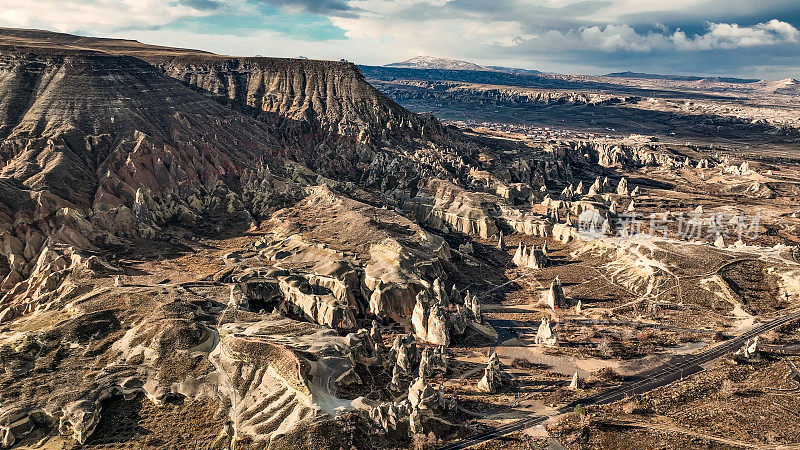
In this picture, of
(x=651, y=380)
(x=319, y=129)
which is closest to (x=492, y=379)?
(x=651, y=380)

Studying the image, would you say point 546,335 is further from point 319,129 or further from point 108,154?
point 319,129

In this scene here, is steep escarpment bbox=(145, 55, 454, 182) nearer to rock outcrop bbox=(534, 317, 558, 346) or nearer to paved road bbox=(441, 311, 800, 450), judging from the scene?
rock outcrop bbox=(534, 317, 558, 346)

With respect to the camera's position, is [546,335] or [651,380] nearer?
[651,380]

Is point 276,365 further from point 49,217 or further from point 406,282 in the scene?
point 49,217

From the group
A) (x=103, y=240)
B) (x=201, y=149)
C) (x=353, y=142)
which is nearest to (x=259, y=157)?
(x=201, y=149)

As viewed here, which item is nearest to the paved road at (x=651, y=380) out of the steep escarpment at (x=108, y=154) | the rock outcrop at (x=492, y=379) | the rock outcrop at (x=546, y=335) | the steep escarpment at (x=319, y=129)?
the rock outcrop at (x=492, y=379)

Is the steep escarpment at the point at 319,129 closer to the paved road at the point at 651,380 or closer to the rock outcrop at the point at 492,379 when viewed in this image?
the rock outcrop at the point at 492,379

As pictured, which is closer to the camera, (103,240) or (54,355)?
(54,355)

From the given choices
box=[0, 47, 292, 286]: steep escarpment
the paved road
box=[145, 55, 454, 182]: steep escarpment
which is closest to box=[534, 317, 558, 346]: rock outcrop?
the paved road
